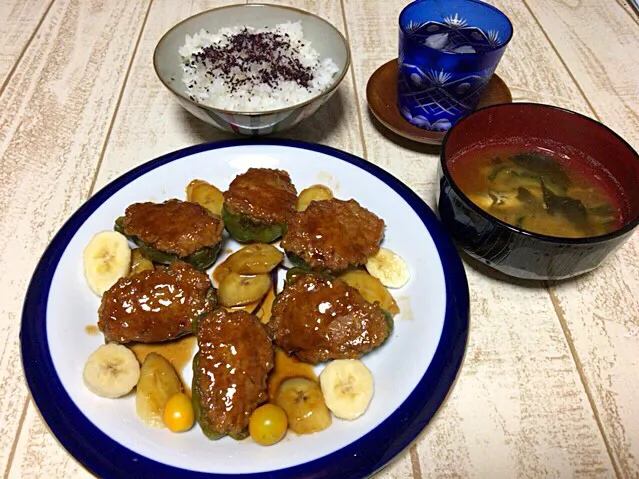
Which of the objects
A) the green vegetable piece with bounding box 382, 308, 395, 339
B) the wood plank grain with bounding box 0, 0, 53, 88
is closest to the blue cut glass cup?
the green vegetable piece with bounding box 382, 308, 395, 339

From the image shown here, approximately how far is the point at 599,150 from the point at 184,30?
71.0 inches

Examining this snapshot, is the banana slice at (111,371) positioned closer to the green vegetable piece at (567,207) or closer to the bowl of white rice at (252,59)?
the bowl of white rice at (252,59)

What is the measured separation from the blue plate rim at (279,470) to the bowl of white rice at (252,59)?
2.82 feet

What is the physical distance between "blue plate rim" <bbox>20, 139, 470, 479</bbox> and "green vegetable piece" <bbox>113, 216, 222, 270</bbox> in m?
0.20

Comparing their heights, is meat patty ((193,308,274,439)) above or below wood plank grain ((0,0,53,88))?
below

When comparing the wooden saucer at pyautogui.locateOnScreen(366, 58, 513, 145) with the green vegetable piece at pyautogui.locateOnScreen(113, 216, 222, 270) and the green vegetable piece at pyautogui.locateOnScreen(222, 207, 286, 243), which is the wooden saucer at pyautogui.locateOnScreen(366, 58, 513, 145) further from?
the green vegetable piece at pyautogui.locateOnScreen(113, 216, 222, 270)

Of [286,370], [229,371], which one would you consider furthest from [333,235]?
[229,371]

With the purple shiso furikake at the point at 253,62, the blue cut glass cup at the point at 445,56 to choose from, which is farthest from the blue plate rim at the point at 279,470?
the purple shiso furikake at the point at 253,62

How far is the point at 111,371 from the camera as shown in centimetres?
151

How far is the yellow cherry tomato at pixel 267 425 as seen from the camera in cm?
141

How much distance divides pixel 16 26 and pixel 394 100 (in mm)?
2278

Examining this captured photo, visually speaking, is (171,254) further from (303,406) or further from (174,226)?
(303,406)

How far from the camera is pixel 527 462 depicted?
58.2 inches

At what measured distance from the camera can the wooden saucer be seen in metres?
2.20
